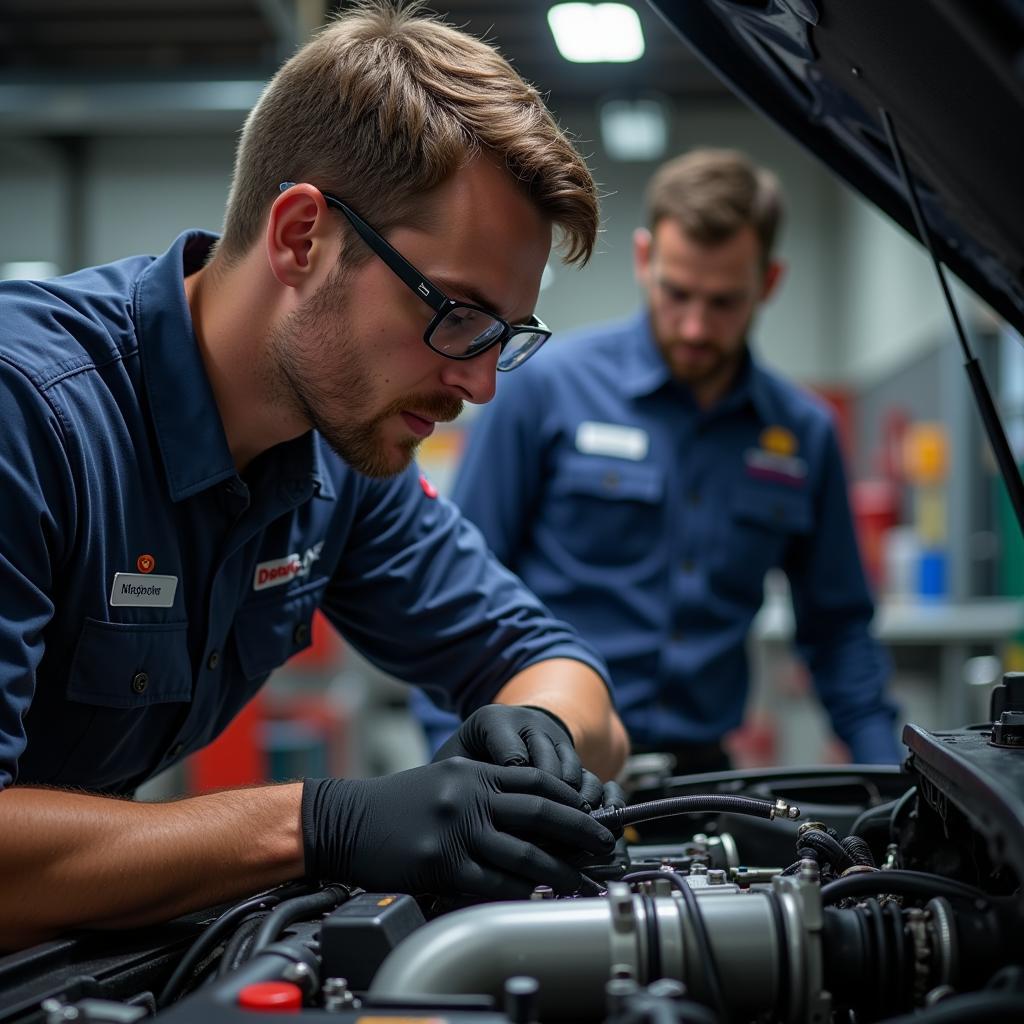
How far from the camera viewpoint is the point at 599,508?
204 cm

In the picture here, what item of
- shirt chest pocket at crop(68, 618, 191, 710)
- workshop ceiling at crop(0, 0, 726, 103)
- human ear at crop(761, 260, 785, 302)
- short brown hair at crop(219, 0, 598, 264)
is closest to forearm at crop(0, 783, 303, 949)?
shirt chest pocket at crop(68, 618, 191, 710)

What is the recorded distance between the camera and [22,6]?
621 centimetres

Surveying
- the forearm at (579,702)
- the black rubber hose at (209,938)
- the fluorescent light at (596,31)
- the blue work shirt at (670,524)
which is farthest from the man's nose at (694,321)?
the fluorescent light at (596,31)

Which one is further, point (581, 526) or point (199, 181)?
point (199, 181)

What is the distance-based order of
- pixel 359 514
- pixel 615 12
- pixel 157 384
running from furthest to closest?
pixel 615 12 < pixel 359 514 < pixel 157 384

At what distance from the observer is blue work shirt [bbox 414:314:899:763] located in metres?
2.00

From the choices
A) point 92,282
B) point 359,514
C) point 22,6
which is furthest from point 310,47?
point 22,6

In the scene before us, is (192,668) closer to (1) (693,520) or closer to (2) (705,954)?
(2) (705,954)

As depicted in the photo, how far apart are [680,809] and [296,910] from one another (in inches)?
11.7

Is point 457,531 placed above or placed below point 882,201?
below

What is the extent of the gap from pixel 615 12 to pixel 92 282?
347cm

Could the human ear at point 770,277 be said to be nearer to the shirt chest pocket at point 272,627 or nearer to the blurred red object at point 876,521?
the shirt chest pocket at point 272,627

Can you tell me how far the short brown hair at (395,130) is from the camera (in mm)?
1070

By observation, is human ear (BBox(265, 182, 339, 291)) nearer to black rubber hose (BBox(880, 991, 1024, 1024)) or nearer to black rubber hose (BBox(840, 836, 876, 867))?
black rubber hose (BBox(840, 836, 876, 867))
